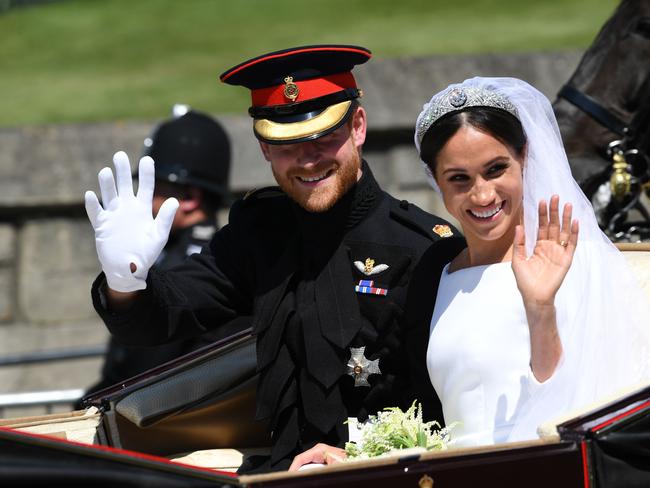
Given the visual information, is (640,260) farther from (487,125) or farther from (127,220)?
(127,220)

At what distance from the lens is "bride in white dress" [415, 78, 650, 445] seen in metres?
2.88

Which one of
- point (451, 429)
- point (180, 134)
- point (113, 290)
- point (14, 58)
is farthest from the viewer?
point (14, 58)

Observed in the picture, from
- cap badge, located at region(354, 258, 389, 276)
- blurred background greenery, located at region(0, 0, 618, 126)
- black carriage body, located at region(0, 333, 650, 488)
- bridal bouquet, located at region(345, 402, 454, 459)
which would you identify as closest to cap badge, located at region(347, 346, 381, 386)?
cap badge, located at region(354, 258, 389, 276)

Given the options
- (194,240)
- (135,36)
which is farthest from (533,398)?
(135,36)

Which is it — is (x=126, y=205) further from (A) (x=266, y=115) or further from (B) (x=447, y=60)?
(B) (x=447, y=60)

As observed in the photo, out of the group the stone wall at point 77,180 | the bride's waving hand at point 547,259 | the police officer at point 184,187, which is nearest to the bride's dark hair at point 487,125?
the bride's waving hand at point 547,259

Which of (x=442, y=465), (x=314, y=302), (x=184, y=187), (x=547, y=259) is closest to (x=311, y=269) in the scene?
(x=314, y=302)

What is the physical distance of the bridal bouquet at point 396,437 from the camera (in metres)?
2.88

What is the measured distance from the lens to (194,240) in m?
5.33

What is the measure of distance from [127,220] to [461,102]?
93 centimetres

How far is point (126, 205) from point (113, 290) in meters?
0.27

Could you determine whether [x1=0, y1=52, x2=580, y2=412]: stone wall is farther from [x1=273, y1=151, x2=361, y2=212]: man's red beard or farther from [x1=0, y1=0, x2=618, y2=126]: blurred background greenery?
[x1=273, y1=151, x2=361, y2=212]: man's red beard

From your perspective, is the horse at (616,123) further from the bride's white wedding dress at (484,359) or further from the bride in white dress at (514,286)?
the bride's white wedding dress at (484,359)

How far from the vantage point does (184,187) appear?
5.61 meters
